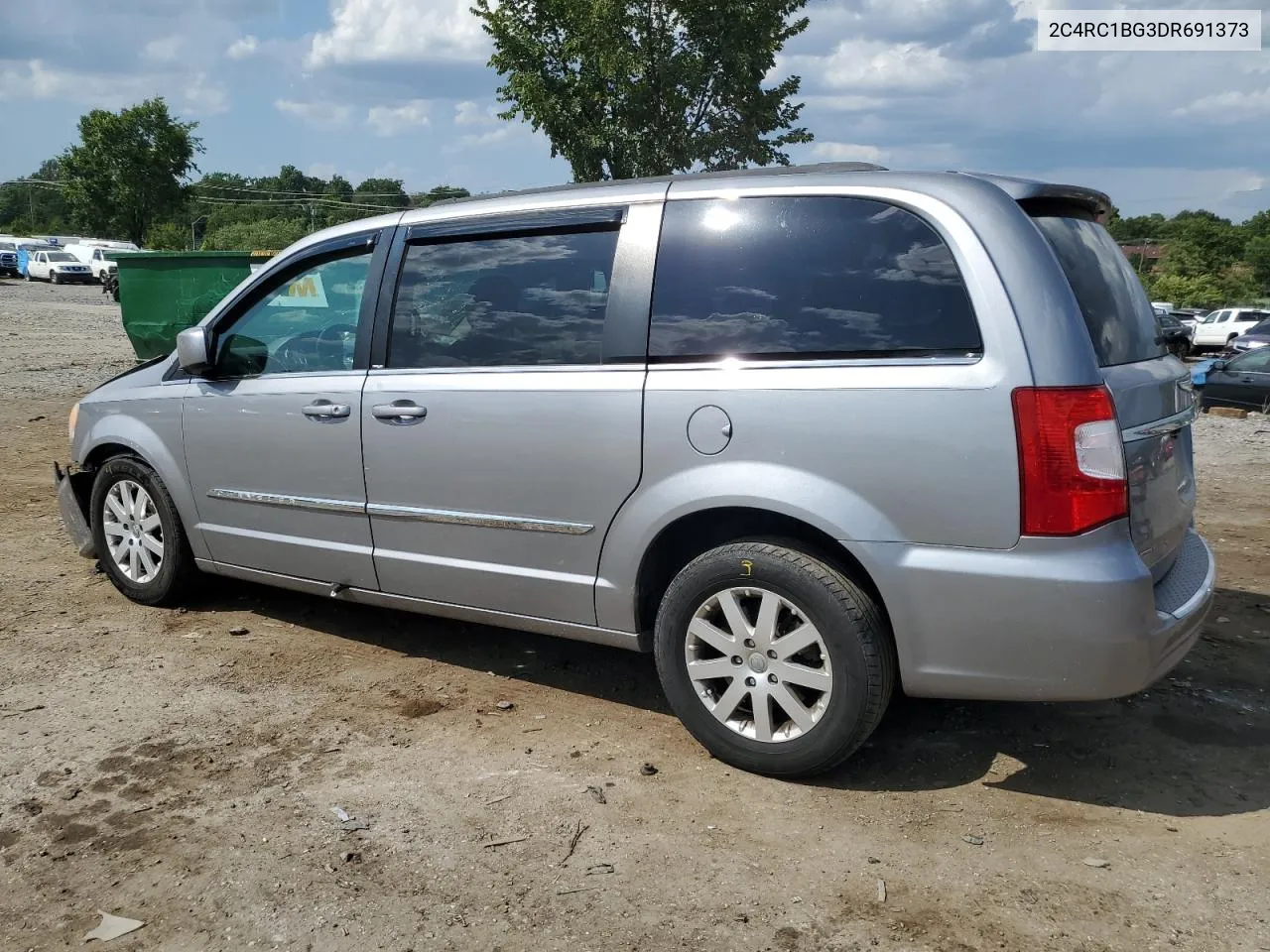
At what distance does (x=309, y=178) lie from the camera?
362 feet

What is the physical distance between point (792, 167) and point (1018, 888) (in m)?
2.36

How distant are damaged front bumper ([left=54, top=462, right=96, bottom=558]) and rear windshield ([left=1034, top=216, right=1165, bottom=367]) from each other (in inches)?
187

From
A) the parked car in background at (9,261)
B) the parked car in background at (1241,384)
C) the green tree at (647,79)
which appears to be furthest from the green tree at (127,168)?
the parked car in background at (1241,384)

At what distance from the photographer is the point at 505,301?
4.09 metres

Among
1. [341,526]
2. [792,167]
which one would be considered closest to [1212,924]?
[792,167]

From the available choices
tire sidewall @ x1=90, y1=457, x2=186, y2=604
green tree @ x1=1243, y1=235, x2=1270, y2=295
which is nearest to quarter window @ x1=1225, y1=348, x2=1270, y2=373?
tire sidewall @ x1=90, y1=457, x2=186, y2=604

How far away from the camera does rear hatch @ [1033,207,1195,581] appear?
3.20m

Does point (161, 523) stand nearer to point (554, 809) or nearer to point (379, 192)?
point (554, 809)

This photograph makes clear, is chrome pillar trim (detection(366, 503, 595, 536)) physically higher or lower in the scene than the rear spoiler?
lower

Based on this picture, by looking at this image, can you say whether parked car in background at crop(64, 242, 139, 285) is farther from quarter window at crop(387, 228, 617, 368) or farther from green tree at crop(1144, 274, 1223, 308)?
green tree at crop(1144, 274, 1223, 308)

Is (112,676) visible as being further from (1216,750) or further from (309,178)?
(309,178)

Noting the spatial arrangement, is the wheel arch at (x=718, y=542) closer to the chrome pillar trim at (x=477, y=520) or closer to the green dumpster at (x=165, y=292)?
the chrome pillar trim at (x=477, y=520)

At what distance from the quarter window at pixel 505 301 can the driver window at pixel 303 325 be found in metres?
0.31

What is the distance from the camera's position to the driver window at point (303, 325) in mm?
4570
